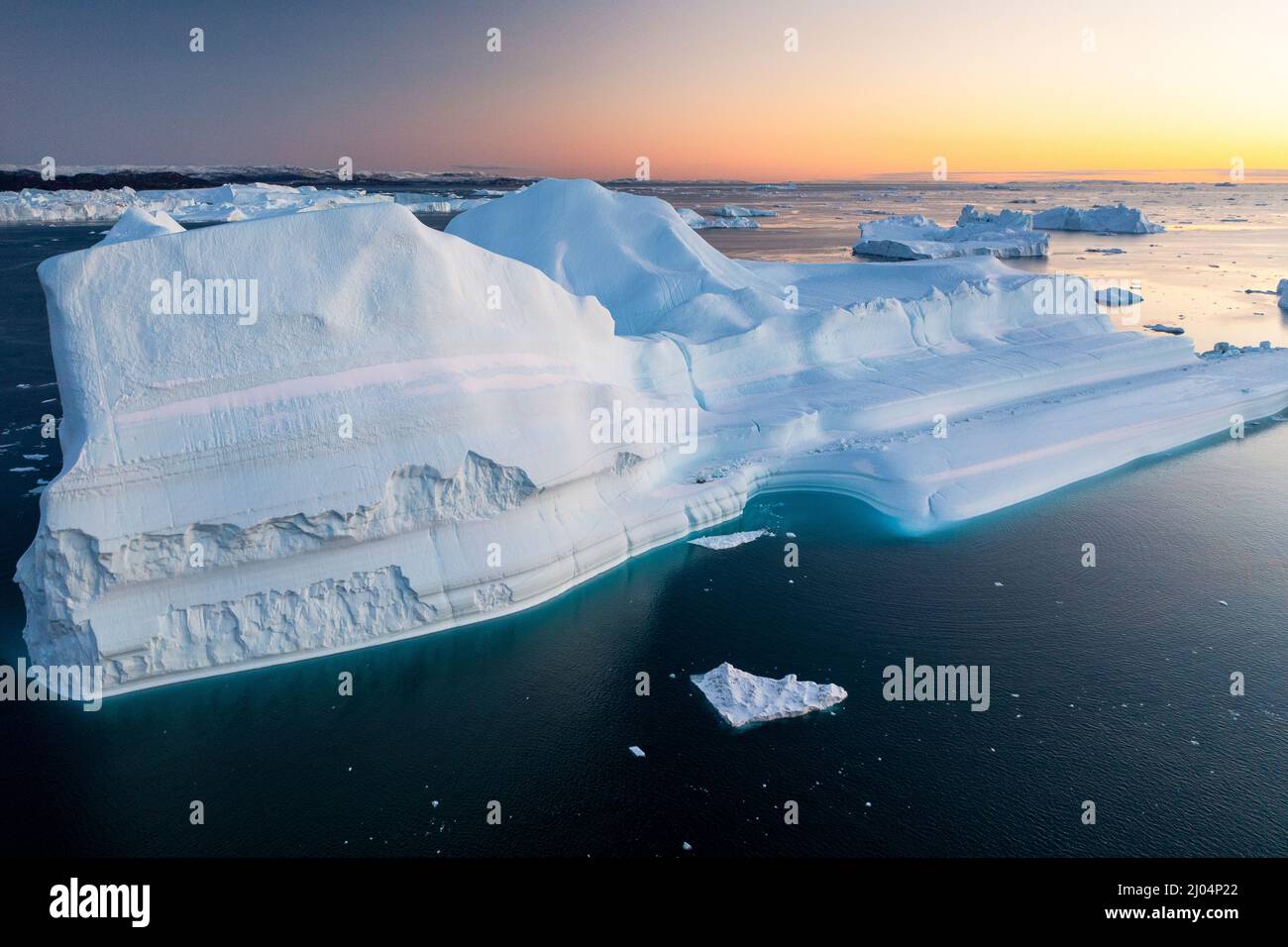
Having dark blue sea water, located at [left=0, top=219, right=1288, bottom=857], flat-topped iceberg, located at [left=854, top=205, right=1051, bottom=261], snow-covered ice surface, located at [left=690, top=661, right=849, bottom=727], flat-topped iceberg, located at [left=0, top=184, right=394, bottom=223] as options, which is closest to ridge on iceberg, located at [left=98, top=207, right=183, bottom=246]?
dark blue sea water, located at [left=0, top=219, right=1288, bottom=857]

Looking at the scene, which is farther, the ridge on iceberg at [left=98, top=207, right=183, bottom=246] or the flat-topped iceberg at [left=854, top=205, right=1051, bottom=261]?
the flat-topped iceberg at [left=854, top=205, right=1051, bottom=261]

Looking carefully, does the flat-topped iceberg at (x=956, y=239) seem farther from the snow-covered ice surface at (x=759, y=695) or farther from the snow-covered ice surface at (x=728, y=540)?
the snow-covered ice surface at (x=759, y=695)

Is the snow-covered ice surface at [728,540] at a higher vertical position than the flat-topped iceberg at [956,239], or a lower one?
lower

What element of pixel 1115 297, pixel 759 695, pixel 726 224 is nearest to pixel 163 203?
pixel 726 224

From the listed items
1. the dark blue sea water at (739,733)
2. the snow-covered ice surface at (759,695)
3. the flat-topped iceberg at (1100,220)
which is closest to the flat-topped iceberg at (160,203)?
the flat-topped iceberg at (1100,220)

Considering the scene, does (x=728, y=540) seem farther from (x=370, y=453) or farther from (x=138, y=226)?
(x=138, y=226)

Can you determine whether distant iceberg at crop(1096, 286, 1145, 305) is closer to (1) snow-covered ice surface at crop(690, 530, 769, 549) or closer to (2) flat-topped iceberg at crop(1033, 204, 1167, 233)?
(1) snow-covered ice surface at crop(690, 530, 769, 549)
